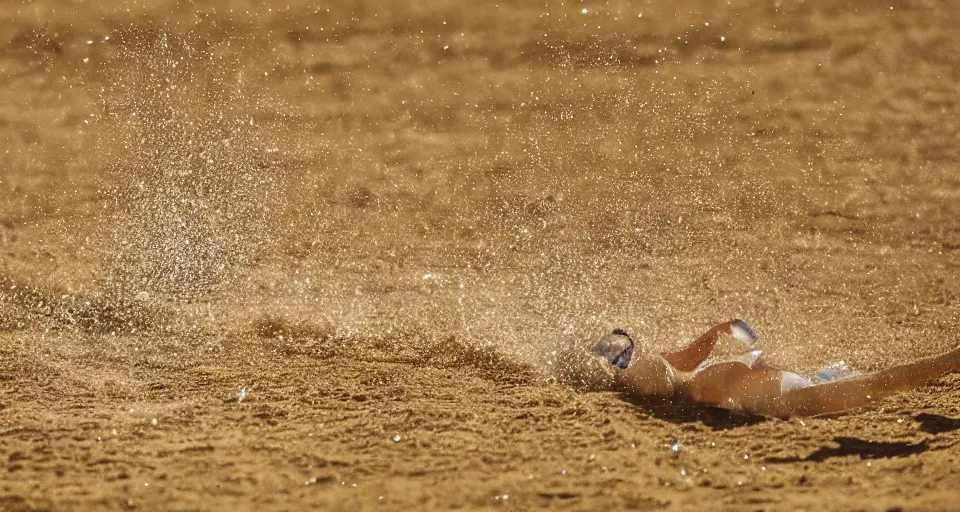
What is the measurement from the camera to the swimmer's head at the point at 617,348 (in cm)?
295

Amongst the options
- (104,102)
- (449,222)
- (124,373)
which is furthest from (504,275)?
(104,102)

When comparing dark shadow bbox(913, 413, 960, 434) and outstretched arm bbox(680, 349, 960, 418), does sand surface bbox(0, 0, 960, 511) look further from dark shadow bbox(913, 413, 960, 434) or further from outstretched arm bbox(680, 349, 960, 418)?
dark shadow bbox(913, 413, 960, 434)

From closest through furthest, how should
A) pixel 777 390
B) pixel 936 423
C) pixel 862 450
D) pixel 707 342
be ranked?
pixel 862 450 → pixel 936 423 → pixel 777 390 → pixel 707 342

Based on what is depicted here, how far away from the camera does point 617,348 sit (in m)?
2.96

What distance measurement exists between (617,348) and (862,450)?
3.03 feet

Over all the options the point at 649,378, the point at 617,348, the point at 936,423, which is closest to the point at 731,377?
the point at 649,378

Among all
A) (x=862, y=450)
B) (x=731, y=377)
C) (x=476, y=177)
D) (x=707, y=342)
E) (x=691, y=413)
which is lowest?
(x=862, y=450)

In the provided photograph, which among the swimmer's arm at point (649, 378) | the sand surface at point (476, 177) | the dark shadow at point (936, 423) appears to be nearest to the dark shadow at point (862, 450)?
the dark shadow at point (936, 423)

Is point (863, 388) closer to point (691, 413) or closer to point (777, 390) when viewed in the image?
point (777, 390)

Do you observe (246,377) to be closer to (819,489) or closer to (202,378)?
(202,378)

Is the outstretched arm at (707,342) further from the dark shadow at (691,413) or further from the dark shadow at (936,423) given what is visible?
the dark shadow at (936,423)

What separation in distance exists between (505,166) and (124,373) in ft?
6.05

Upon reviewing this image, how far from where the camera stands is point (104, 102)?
3322 mm

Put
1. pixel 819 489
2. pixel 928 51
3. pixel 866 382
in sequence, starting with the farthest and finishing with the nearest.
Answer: pixel 928 51 < pixel 866 382 < pixel 819 489
